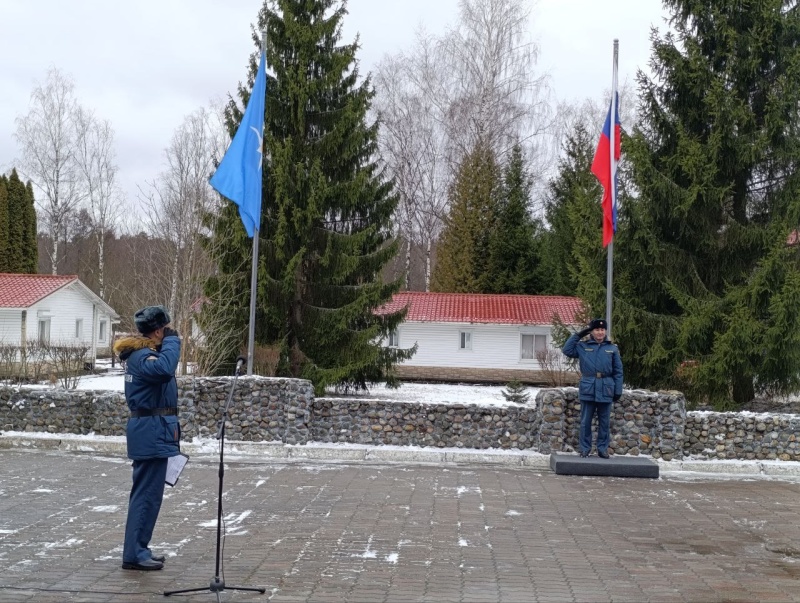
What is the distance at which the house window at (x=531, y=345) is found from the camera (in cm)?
3612

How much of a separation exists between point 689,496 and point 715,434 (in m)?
3.00

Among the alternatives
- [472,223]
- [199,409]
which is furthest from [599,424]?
[472,223]

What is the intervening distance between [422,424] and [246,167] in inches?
203

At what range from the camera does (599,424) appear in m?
12.5

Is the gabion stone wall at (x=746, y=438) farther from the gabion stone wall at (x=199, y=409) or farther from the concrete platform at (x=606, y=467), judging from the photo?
the gabion stone wall at (x=199, y=409)

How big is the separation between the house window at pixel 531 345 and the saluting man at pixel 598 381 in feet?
78.0

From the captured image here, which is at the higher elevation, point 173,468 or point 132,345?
point 132,345

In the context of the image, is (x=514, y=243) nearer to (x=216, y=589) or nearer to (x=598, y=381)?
(x=598, y=381)

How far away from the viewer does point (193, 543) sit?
7.41 metres

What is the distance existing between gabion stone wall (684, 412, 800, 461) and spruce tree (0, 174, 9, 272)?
138ft

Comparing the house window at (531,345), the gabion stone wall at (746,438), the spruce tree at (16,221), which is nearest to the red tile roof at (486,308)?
the house window at (531,345)

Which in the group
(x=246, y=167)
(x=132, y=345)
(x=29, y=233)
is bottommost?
(x=132, y=345)

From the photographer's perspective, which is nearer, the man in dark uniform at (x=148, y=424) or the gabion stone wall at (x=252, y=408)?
the man in dark uniform at (x=148, y=424)

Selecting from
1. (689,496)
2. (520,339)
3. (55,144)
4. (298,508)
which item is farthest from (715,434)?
(55,144)
